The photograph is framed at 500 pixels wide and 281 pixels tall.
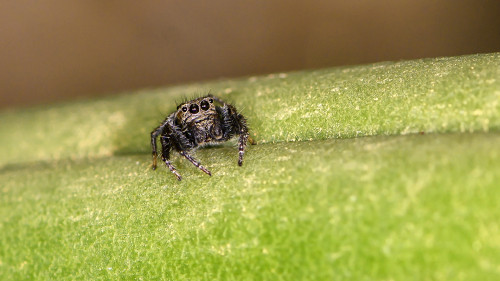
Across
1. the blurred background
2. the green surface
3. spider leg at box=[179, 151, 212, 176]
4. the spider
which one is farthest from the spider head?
the blurred background

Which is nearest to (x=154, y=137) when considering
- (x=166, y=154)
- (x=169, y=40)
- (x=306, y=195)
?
(x=166, y=154)

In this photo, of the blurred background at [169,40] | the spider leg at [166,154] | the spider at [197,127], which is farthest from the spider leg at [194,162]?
the blurred background at [169,40]

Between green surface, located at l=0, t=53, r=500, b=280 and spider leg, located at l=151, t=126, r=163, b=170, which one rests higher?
spider leg, located at l=151, t=126, r=163, b=170

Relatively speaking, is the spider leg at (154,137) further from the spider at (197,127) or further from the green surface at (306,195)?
the green surface at (306,195)

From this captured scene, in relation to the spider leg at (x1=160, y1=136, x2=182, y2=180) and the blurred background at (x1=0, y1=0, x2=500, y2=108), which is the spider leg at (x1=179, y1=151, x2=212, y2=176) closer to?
the spider leg at (x1=160, y1=136, x2=182, y2=180)

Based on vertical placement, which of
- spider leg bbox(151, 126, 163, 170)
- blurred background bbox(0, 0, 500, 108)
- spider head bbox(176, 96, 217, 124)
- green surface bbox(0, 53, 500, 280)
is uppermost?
blurred background bbox(0, 0, 500, 108)
